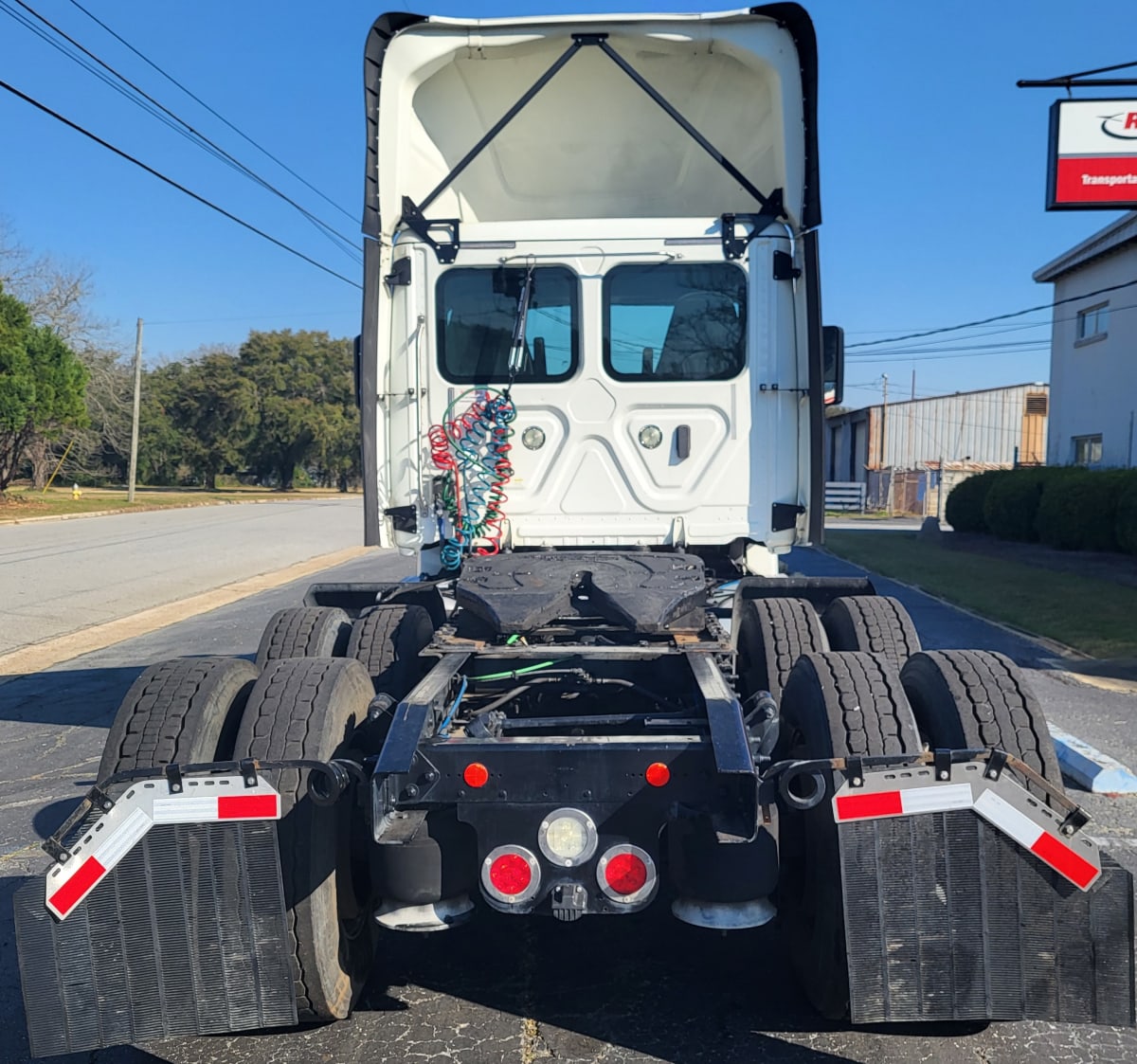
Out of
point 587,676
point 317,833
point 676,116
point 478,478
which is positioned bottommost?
point 317,833

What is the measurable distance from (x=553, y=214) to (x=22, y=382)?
3226cm

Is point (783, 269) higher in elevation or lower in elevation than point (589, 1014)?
higher

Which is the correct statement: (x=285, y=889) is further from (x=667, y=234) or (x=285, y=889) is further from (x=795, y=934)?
A: (x=667, y=234)

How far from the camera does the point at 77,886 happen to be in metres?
2.68

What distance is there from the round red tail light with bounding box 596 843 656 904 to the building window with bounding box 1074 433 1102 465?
2176cm

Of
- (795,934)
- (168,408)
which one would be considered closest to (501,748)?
Answer: (795,934)

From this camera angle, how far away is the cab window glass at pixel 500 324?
221 inches

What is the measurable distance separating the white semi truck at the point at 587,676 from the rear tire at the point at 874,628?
23mm

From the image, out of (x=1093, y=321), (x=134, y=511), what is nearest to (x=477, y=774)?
(x=1093, y=321)

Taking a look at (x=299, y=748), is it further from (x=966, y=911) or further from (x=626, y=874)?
(x=966, y=911)

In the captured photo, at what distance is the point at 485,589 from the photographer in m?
4.55

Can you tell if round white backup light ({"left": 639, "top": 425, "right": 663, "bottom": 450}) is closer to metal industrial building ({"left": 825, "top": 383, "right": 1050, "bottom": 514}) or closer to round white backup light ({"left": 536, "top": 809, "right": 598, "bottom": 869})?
round white backup light ({"left": 536, "top": 809, "right": 598, "bottom": 869})

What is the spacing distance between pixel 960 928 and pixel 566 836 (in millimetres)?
1058

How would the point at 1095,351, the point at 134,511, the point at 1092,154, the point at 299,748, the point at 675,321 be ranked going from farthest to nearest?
the point at 134,511 → the point at 1095,351 → the point at 1092,154 → the point at 675,321 → the point at 299,748
